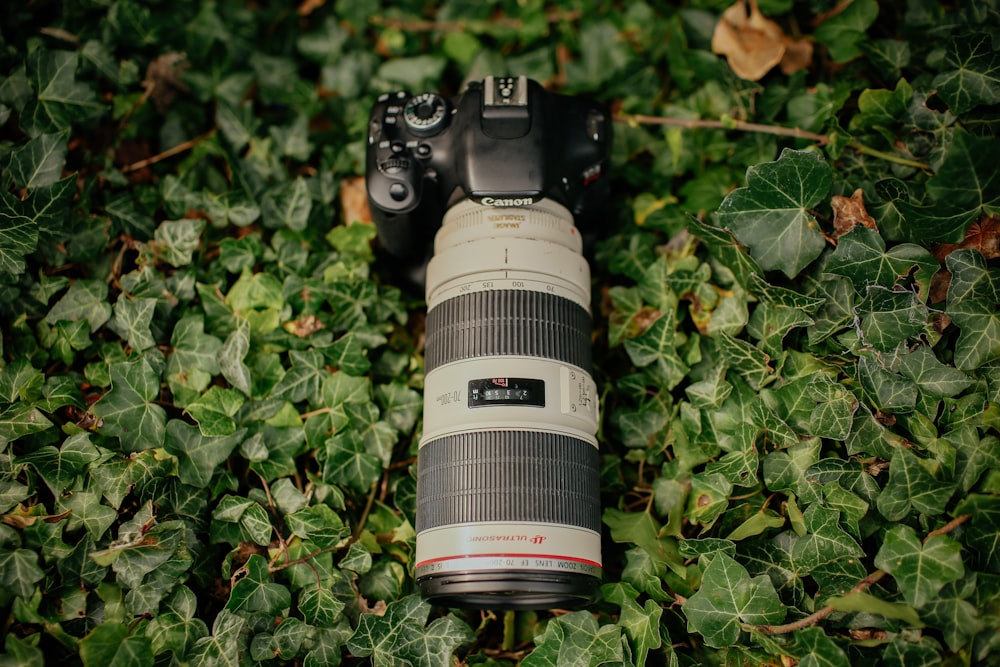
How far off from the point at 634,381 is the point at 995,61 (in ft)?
2.57

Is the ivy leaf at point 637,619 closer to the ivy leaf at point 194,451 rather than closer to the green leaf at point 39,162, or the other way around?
the ivy leaf at point 194,451

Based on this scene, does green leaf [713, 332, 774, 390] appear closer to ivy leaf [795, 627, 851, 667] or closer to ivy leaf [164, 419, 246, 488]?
ivy leaf [795, 627, 851, 667]

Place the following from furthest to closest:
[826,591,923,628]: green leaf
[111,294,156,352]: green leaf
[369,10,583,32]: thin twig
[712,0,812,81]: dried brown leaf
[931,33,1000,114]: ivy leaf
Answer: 1. [369,10,583,32]: thin twig
2. [712,0,812,81]: dried brown leaf
3. [111,294,156,352]: green leaf
4. [931,33,1000,114]: ivy leaf
5. [826,591,923,628]: green leaf

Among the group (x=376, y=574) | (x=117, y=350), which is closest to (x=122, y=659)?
(x=376, y=574)

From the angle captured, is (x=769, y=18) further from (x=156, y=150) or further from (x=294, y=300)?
(x=156, y=150)

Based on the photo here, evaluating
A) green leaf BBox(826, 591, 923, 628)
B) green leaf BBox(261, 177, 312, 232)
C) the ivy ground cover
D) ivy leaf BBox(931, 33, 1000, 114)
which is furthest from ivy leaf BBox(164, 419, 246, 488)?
ivy leaf BBox(931, 33, 1000, 114)

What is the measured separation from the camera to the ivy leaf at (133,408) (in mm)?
1248

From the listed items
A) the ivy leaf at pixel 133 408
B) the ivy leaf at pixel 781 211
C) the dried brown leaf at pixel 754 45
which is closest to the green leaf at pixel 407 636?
the ivy leaf at pixel 133 408

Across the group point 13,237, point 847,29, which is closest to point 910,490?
point 847,29

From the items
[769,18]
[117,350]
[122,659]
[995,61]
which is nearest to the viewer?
[122,659]

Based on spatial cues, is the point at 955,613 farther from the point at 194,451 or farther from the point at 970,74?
the point at 194,451

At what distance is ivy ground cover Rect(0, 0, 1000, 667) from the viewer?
1.12 m

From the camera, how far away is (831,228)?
50.9 inches

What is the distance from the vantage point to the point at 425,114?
4.21 feet
